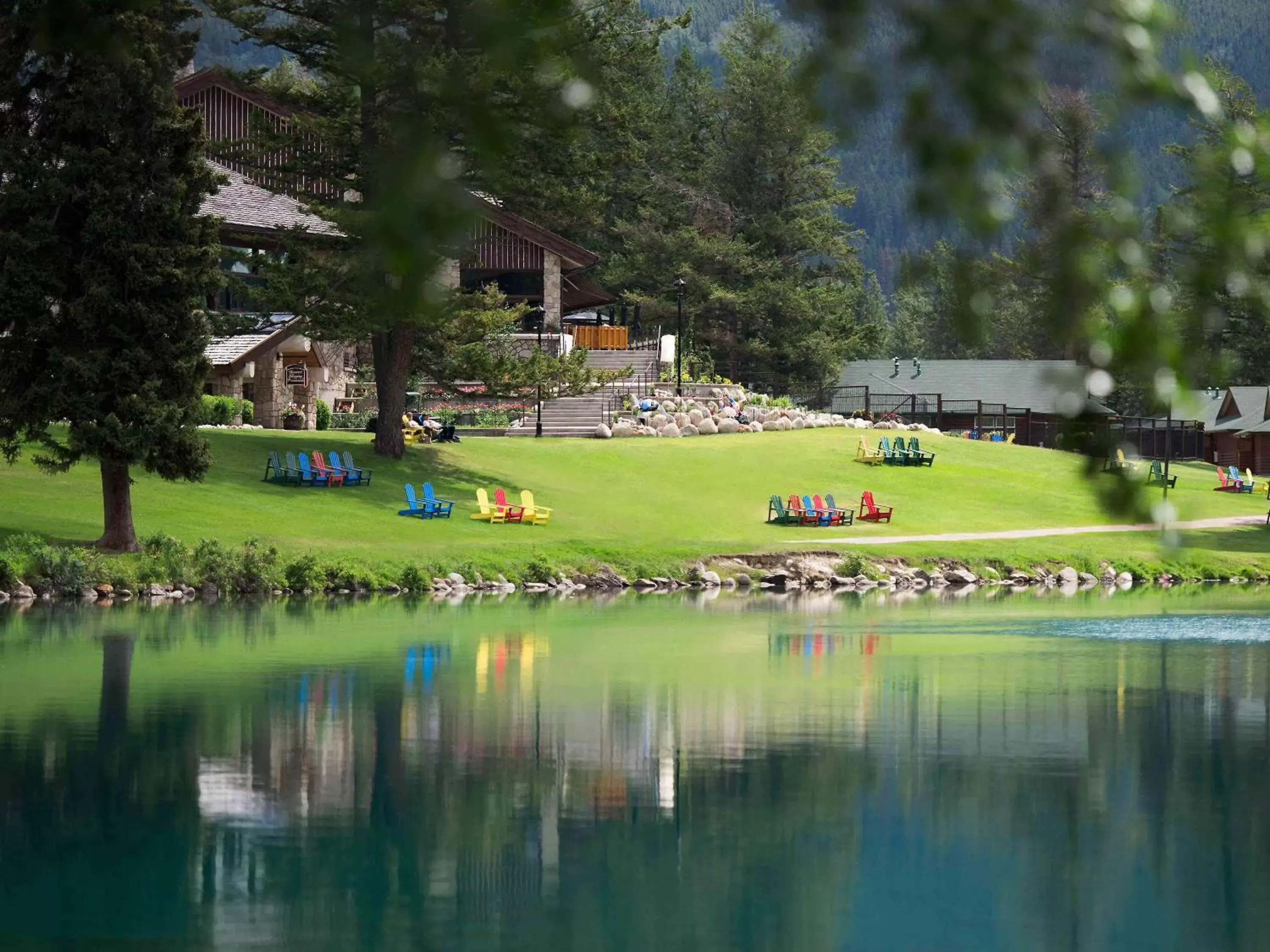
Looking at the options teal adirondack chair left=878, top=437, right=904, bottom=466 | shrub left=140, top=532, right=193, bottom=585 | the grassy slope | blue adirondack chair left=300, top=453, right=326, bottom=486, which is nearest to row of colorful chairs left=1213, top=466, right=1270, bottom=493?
the grassy slope

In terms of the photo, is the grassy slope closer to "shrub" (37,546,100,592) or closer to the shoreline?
the shoreline

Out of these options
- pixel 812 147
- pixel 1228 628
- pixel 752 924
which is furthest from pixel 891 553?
pixel 812 147

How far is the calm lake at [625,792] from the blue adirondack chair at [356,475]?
57.9 feet

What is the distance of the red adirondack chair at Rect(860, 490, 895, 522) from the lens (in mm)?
49438

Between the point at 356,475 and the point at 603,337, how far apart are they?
32026mm

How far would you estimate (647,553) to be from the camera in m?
40.7

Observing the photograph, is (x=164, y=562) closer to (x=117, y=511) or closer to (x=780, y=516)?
→ (x=117, y=511)

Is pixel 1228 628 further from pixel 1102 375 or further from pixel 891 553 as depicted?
pixel 1102 375

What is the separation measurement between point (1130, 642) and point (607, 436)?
32895 mm

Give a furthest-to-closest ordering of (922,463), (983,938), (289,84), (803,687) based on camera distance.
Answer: (922,463) → (289,84) → (803,687) → (983,938)

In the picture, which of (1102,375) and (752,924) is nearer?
(1102,375)

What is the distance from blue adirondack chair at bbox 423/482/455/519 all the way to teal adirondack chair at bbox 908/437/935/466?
819 inches

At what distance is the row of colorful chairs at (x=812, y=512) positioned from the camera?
48.1m

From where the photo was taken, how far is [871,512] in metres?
49.5
